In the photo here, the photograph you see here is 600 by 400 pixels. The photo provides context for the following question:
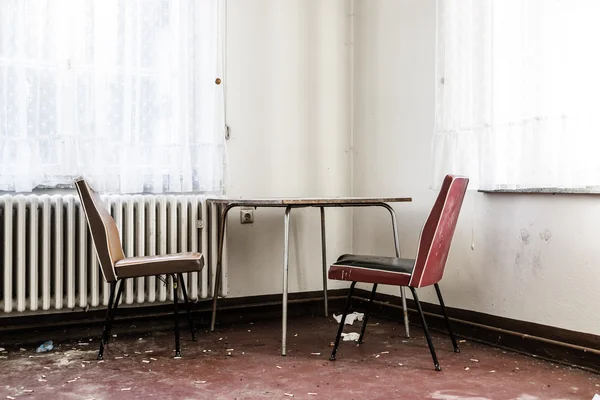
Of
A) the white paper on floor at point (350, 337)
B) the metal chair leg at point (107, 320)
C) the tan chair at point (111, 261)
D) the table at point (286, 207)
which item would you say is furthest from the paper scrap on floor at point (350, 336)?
the metal chair leg at point (107, 320)

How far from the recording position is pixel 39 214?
2.92 meters

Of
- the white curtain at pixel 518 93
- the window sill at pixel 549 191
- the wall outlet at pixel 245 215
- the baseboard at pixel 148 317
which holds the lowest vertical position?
the baseboard at pixel 148 317

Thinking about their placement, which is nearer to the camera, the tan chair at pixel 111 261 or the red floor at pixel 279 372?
the red floor at pixel 279 372

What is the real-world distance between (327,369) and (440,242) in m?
0.69

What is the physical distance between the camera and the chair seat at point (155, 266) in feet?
8.19

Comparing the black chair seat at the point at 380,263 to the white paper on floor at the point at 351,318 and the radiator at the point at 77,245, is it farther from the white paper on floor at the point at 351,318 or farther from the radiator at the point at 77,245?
the radiator at the point at 77,245

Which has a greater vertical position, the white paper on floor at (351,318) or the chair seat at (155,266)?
Answer: the chair seat at (155,266)

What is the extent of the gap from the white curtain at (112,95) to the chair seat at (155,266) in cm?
60

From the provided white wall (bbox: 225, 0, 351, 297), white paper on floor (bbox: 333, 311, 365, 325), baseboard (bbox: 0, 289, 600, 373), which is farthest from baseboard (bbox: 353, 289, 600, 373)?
white wall (bbox: 225, 0, 351, 297)

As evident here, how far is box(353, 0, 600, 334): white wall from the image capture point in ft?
8.14

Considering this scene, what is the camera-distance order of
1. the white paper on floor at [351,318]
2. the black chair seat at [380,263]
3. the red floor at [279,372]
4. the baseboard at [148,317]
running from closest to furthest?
the red floor at [279,372]
the black chair seat at [380,263]
the baseboard at [148,317]
the white paper on floor at [351,318]

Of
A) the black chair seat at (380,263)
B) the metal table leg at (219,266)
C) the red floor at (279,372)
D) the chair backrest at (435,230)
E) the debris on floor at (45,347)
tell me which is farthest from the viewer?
the metal table leg at (219,266)

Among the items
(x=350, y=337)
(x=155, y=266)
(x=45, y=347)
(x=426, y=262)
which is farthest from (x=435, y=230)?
(x=45, y=347)

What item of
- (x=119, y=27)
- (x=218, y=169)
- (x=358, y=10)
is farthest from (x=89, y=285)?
(x=358, y=10)
